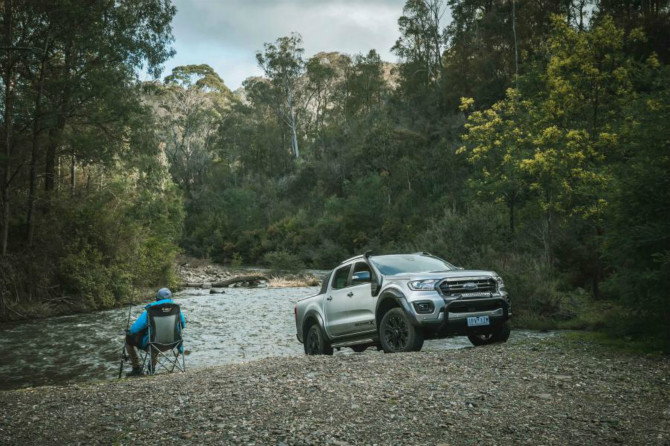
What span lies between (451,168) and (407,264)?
35286 millimetres

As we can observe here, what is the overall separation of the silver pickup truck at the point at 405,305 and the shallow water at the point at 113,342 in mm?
1264

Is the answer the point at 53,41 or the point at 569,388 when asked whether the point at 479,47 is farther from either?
the point at 569,388

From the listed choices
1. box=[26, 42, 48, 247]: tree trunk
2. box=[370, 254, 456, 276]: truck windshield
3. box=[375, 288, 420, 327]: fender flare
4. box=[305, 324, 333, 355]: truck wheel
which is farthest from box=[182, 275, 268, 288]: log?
box=[375, 288, 420, 327]: fender flare

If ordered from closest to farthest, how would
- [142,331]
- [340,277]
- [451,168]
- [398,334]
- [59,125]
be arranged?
[398,334] < [142,331] < [340,277] < [59,125] < [451,168]

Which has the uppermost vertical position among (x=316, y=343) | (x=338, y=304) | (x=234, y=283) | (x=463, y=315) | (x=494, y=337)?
(x=338, y=304)

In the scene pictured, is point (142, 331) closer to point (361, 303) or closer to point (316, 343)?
point (316, 343)

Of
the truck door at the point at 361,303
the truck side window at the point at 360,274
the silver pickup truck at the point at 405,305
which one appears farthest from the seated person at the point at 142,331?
the truck side window at the point at 360,274

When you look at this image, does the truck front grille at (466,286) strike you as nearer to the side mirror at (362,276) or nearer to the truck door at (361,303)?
the truck door at (361,303)

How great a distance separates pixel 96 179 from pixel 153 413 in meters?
23.7

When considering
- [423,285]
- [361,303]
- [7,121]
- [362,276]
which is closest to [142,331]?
[361,303]

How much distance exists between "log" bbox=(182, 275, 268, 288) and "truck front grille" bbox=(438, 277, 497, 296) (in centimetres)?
2806

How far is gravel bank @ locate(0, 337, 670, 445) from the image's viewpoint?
515 centimetres

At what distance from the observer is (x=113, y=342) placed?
16.2m

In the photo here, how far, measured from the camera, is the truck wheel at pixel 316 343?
35.9 feet
